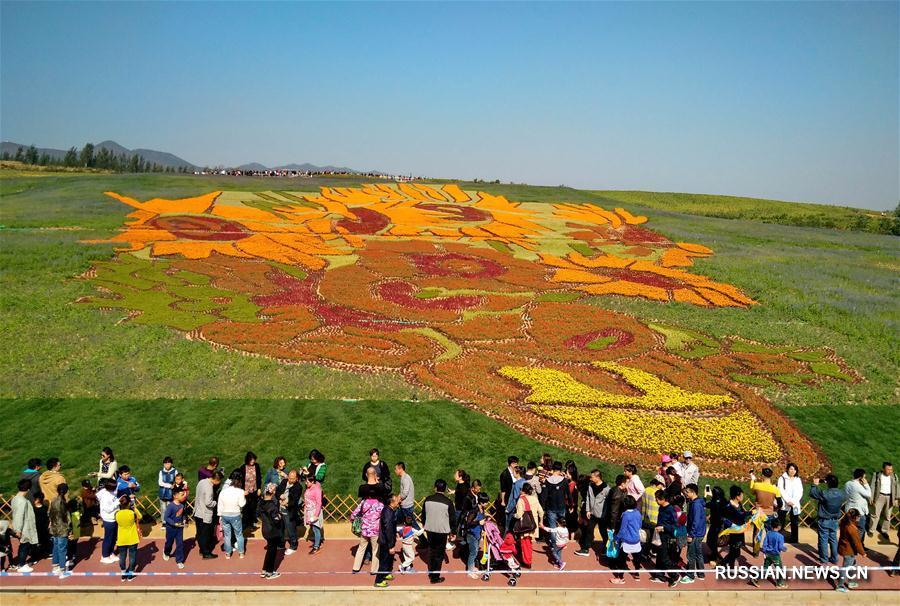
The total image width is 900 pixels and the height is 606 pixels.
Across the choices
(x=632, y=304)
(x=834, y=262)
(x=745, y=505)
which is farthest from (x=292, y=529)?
(x=834, y=262)

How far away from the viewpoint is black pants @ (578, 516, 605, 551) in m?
12.5

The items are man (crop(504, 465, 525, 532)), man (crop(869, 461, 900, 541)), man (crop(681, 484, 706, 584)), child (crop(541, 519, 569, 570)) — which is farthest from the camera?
man (crop(869, 461, 900, 541))

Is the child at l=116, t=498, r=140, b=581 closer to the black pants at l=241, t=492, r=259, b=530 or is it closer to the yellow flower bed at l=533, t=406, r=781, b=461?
the black pants at l=241, t=492, r=259, b=530

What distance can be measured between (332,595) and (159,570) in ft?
11.4

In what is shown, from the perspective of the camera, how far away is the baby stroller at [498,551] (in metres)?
11.7

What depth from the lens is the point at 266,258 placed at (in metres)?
36.8

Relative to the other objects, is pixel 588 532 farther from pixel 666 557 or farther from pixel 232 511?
pixel 232 511

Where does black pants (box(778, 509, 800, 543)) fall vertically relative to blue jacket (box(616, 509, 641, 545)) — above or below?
below

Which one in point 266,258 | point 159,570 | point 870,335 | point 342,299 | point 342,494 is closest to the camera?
point 159,570

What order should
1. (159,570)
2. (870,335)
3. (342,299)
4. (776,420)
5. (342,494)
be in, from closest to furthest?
1. (159,570)
2. (342,494)
3. (776,420)
4. (870,335)
5. (342,299)

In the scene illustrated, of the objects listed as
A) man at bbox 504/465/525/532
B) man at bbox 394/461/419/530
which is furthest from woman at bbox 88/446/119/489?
man at bbox 504/465/525/532

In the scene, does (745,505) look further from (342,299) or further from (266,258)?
(266,258)

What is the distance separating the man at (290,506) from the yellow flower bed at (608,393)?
975 centimetres

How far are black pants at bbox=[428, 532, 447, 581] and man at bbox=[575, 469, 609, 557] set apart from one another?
3.01 m
